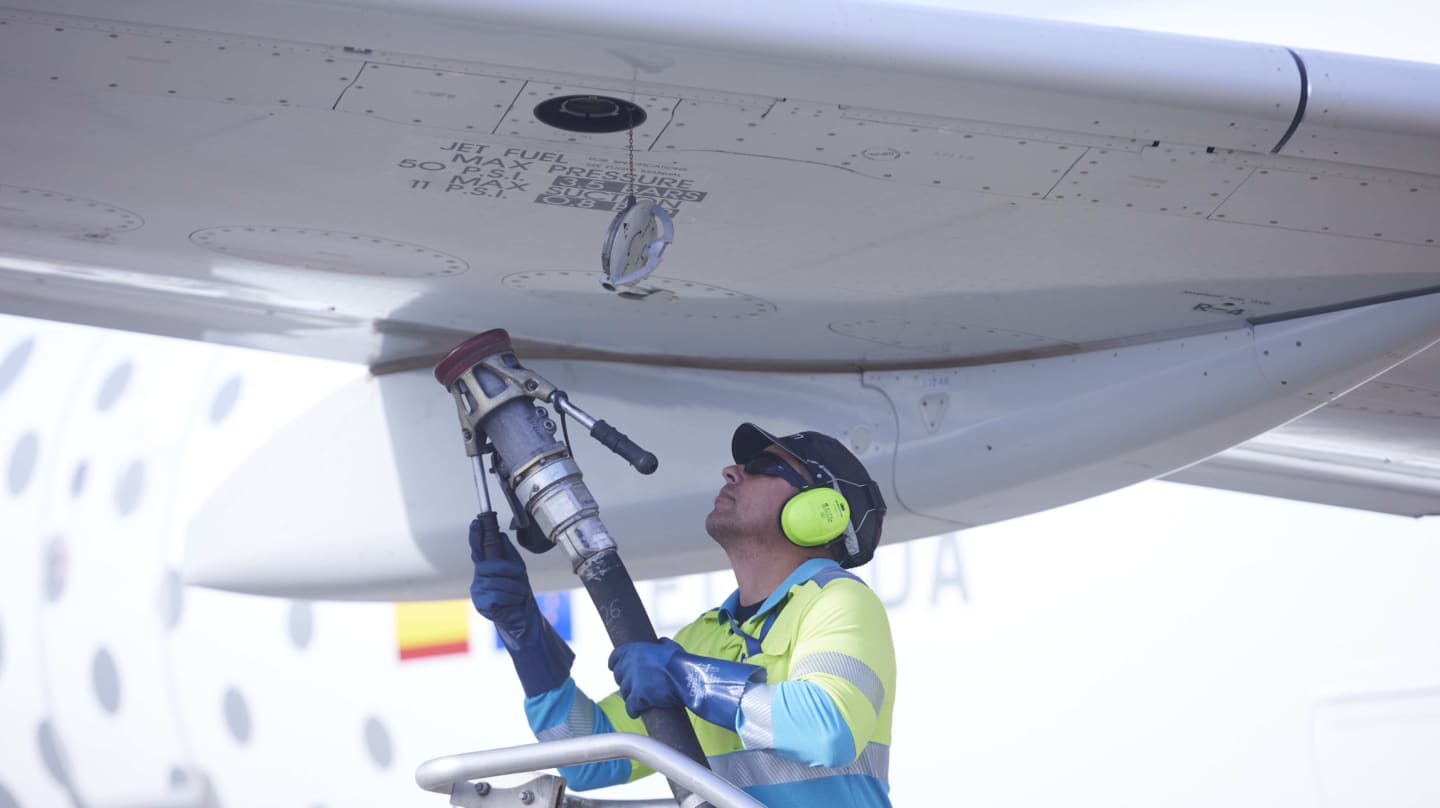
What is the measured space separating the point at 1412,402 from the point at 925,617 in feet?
7.36

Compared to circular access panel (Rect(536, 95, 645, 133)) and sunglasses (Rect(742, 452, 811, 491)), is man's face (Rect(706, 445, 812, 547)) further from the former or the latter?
circular access panel (Rect(536, 95, 645, 133))

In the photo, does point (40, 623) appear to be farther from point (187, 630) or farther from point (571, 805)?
point (571, 805)

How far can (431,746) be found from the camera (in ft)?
21.6

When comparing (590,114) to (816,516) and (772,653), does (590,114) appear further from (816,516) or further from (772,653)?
(772,653)

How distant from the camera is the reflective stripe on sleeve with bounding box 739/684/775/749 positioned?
2.80 metres

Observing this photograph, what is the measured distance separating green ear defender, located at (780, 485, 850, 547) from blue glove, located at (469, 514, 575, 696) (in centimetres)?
57

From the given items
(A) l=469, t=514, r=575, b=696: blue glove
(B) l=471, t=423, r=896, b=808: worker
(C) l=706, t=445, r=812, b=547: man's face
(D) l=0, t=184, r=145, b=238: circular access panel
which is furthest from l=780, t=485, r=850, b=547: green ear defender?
(D) l=0, t=184, r=145, b=238: circular access panel

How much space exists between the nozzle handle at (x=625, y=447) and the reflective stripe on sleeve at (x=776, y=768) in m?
0.61

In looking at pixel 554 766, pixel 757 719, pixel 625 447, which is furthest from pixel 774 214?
pixel 554 766

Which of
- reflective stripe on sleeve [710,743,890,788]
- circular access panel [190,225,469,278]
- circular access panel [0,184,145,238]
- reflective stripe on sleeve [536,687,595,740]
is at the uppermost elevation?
circular access panel [0,184,145,238]

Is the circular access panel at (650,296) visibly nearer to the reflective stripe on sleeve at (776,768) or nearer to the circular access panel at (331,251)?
the circular access panel at (331,251)

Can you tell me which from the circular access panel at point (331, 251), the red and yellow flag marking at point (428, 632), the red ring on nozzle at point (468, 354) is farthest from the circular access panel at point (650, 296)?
the red and yellow flag marking at point (428, 632)

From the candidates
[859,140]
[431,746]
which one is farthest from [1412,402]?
[431,746]

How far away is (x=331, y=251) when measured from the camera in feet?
12.8
